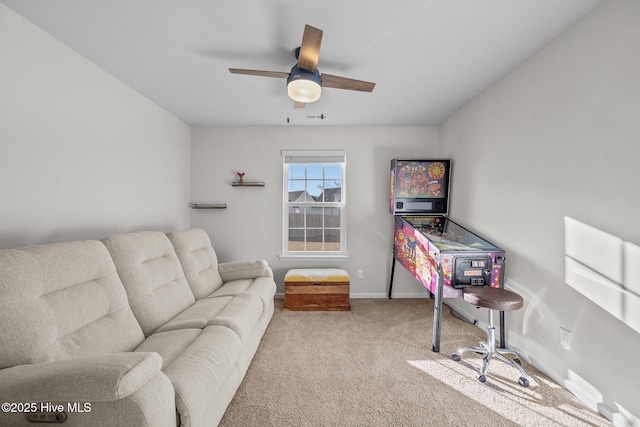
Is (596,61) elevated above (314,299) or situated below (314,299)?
above

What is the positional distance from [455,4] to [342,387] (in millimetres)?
2503

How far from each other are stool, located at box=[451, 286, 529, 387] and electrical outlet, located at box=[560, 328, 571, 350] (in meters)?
0.31

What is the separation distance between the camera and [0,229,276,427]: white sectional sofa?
0.94 meters

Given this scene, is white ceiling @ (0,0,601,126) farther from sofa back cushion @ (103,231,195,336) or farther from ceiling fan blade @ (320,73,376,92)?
sofa back cushion @ (103,231,195,336)

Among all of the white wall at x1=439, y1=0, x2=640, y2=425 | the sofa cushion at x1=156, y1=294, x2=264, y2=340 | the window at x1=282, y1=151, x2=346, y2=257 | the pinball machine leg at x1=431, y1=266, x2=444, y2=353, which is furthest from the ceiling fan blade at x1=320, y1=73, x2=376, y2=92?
the sofa cushion at x1=156, y1=294, x2=264, y2=340

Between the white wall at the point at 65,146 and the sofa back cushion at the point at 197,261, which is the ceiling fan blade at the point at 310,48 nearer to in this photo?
the white wall at the point at 65,146

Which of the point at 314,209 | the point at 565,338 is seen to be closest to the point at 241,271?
the point at 314,209

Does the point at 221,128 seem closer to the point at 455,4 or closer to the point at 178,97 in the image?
the point at 178,97

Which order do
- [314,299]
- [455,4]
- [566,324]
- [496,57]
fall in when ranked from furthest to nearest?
[314,299]
[496,57]
[566,324]
[455,4]

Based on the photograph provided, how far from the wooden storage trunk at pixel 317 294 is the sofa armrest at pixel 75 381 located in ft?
7.54

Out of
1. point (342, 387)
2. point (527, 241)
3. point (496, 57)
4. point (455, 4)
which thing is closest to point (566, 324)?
point (527, 241)

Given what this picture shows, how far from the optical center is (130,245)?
1.90 m

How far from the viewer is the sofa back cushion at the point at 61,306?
1108 millimetres

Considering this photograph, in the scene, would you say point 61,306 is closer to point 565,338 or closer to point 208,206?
point 208,206
